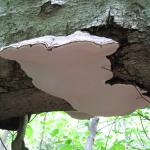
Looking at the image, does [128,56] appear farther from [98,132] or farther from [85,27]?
[98,132]

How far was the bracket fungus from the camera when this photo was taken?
37.0 inches

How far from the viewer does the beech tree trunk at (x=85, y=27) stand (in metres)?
1.10

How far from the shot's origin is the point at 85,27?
1.13 metres

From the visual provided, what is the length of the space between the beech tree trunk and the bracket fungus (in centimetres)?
8

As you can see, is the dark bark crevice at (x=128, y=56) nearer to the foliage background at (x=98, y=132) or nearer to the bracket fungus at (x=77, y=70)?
the bracket fungus at (x=77, y=70)

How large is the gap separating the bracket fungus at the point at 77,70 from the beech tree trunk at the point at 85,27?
0.08 metres

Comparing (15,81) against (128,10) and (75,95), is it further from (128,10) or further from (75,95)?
(128,10)

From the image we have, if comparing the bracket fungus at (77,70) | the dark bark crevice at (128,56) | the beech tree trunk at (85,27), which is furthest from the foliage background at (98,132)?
the dark bark crevice at (128,56)

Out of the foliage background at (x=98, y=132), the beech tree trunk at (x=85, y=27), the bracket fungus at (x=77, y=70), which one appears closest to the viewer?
the bracket fungus at (x=77, y=70)

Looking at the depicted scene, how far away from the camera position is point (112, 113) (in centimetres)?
164

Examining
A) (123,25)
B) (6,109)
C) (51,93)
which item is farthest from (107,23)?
(6,109)

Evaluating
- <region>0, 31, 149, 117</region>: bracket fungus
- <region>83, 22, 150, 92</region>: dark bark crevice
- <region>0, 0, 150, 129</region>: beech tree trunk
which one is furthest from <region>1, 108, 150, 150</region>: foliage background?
<region>83, 22, 150, 92</region>: dark bark crevice

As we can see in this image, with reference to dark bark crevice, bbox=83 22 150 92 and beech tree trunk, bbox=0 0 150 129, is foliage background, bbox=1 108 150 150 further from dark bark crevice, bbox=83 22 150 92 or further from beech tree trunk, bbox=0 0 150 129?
dark bark crevice, bbox=83 22 150 92

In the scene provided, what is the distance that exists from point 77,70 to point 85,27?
18cm
